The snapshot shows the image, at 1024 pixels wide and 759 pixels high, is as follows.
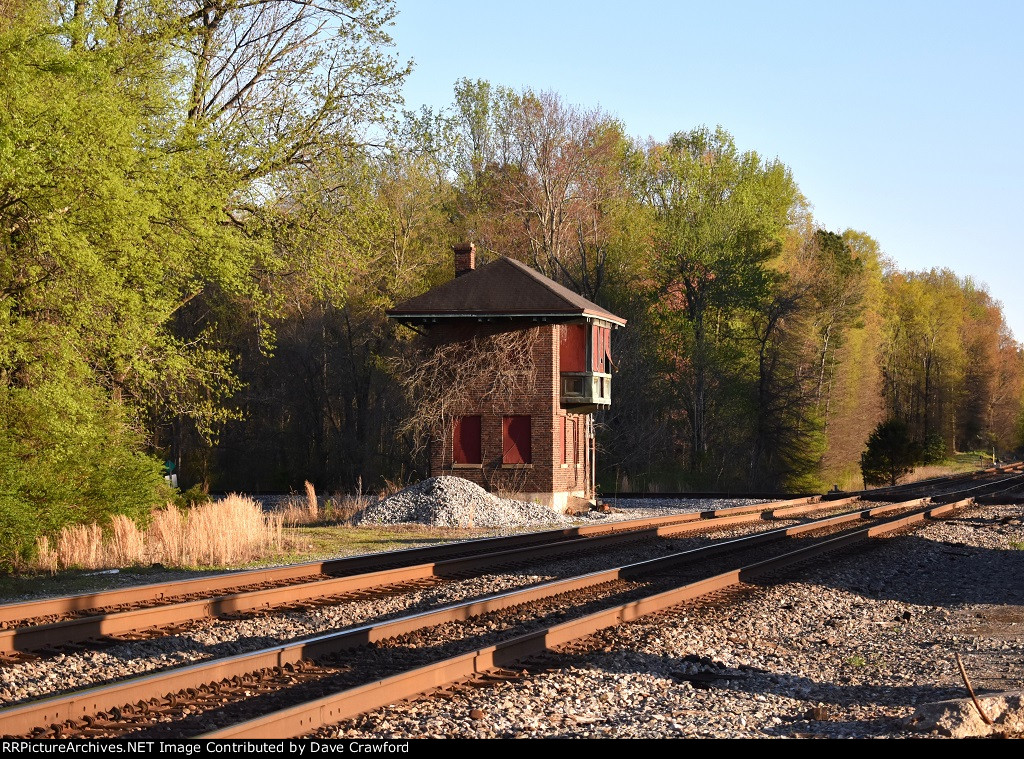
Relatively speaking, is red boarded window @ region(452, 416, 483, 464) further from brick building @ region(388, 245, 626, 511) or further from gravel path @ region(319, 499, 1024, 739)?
gravel path @ region(319, 499, 1024, 739)

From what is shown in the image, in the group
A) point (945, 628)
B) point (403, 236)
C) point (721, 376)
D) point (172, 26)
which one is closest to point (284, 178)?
point (172, 26)

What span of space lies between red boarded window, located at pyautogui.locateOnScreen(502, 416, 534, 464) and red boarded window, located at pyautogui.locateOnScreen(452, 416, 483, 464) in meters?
0.92

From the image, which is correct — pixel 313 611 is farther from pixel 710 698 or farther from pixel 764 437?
pixel 764 437

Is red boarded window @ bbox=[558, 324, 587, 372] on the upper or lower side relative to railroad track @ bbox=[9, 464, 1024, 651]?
upper

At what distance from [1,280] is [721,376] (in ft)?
148

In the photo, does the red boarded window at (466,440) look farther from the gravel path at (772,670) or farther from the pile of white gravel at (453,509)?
the gravel path at (772,670)

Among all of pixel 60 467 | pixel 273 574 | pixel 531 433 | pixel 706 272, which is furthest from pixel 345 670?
pixel 706 272

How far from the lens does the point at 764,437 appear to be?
190 feet

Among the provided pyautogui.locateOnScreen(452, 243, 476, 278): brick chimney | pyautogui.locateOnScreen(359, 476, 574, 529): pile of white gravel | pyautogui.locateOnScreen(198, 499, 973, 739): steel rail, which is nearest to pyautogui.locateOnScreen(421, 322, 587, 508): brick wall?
pyautogui.locateOnScreen(452, 243, 476, 278): brick chimney

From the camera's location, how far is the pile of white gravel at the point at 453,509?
28406 millimetres

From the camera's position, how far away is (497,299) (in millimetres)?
35656

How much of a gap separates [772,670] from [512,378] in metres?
25.7

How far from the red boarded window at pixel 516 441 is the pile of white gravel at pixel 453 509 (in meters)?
4.13

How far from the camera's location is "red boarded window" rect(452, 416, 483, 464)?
36.1m
